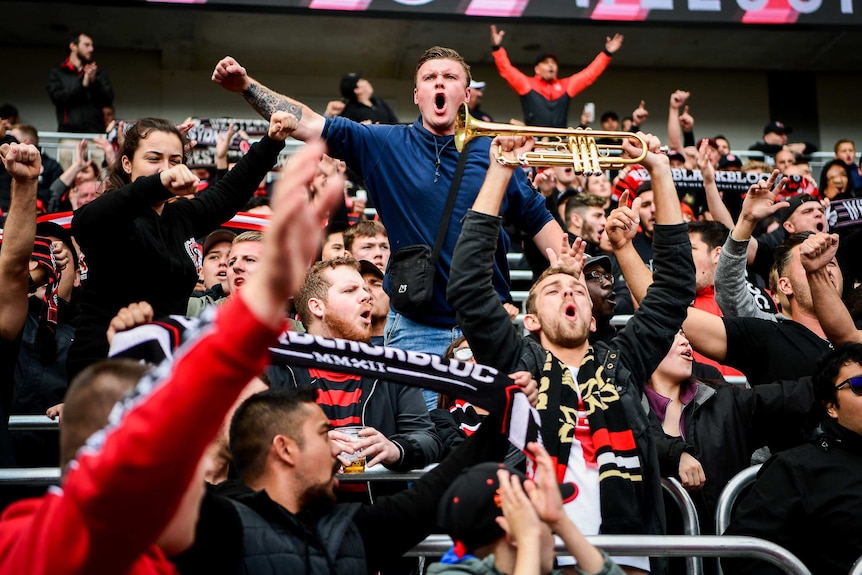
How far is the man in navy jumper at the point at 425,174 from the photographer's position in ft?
14.4

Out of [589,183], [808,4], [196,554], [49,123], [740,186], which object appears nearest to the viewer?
[196,554]

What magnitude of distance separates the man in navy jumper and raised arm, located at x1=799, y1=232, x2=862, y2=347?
1.14m

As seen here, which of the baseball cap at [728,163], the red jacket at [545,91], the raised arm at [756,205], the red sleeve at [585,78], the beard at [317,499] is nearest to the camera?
the beard at [317,499]

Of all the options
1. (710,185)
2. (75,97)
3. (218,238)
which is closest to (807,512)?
(710,185)

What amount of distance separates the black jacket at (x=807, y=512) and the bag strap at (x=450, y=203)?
1599 millimetres

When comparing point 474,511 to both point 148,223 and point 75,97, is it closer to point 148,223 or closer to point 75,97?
point 148,223

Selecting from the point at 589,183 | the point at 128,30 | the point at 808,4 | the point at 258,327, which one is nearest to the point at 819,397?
the point at 258,327

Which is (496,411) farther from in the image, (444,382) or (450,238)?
(450,238)

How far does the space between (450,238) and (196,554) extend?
214 cm

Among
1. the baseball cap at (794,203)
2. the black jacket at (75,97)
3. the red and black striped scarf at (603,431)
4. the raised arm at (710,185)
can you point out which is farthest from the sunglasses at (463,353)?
the black jacket at (75,97)

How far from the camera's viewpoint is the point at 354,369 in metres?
2.81

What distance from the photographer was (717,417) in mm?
4406

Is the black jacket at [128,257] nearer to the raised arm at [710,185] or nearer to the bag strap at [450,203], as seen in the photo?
the bag strap at [450,203]

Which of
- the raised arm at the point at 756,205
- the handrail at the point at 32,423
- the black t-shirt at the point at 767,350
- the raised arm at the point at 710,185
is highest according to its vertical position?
the raised arm at the point at 710,185
